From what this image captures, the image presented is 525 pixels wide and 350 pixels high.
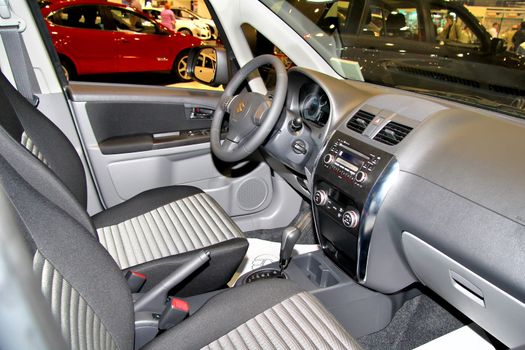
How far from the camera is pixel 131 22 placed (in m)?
5.88

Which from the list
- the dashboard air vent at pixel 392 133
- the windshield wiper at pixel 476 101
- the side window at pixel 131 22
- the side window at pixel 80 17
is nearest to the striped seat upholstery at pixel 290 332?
the dashboard air vent at pixel 392 133

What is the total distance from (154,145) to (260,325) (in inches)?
44.7

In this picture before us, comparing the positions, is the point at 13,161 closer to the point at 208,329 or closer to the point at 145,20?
the point at 208,329

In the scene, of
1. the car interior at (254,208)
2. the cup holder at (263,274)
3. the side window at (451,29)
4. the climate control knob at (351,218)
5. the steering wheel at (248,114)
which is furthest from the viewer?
the cup holder at (263,274)

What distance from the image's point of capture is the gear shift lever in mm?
1660

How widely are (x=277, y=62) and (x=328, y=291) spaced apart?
793 mm

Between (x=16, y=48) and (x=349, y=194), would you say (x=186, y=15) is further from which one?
(x=349, y=194)

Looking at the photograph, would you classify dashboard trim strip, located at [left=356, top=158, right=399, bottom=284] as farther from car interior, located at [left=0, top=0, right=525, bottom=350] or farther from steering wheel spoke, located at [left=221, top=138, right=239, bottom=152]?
steering wheel spoke, located at [left=221, top=138, right=239, bottom=152]

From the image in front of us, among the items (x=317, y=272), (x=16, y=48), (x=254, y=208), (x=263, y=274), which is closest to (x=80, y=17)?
(x=16, y=48)

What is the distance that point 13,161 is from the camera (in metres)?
0.93

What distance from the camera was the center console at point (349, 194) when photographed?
128cm

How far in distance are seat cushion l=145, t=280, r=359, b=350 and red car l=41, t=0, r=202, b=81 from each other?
389 centimetres

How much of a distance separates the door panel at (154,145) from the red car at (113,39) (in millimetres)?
2777

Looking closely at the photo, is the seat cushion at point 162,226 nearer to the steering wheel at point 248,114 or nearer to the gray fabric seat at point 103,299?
the steering wheel at point 248,114
